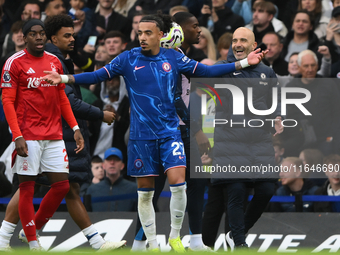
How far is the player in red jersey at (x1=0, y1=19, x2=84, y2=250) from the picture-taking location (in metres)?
6.12

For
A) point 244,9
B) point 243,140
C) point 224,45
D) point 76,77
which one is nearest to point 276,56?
point 224,45

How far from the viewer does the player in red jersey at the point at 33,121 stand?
612 cm

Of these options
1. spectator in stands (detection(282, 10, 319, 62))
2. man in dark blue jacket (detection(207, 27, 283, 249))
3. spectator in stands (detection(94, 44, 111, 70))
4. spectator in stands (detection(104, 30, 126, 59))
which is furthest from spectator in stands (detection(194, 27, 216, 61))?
man in dark blue jacket (detection(207, 27, 283, 249))

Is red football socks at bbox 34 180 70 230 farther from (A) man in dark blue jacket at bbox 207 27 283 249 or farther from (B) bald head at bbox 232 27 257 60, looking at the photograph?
(B) bald head at bbox 232 27 257 60

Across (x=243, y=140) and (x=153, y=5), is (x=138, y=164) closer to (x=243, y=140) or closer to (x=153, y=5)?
(x=243, y=140)

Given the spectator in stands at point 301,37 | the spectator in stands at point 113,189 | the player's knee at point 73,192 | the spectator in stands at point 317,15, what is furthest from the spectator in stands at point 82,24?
the player's knee at point 73,192

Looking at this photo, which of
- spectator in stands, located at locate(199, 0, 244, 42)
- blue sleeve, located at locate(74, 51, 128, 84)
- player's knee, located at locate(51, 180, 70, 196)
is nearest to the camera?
blue sleeve, located at locate(74, 51, 128, 84)

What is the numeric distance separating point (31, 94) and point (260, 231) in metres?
3.69

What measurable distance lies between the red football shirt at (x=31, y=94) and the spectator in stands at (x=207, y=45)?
15.0 ft

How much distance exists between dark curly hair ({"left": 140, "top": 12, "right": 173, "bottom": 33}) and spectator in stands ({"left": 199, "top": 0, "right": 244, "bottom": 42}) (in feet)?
15.0

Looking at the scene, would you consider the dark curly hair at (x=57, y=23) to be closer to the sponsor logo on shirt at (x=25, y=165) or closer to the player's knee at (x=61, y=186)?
the sponsor logo on shirt at (x=25, y=165)

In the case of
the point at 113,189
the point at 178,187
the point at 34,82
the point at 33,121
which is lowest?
the point at 113,189

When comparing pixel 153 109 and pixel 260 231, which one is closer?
pixel 153 109

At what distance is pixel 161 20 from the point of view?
248 inches
